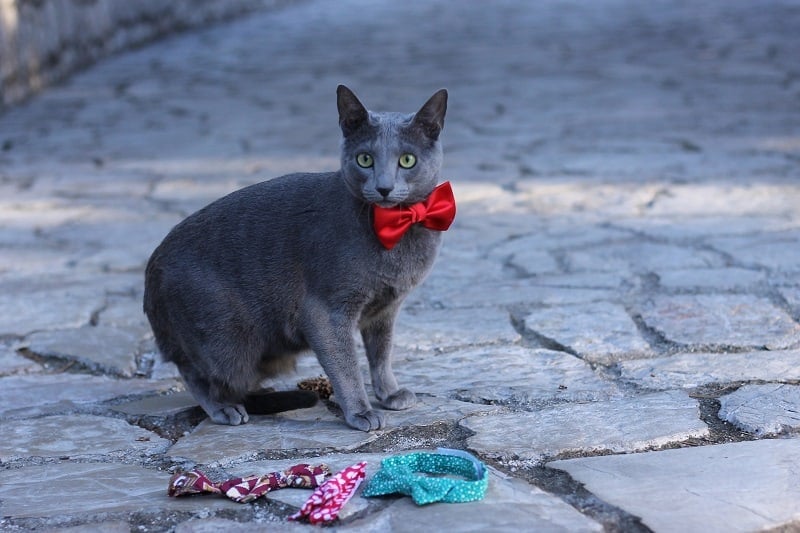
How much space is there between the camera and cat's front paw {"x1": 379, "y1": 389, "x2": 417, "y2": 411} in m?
2.60

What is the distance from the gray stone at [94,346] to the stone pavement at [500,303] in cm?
1

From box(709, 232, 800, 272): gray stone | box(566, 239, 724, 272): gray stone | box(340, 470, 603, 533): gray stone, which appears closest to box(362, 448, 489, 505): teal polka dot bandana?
box(340, 470, 603, 533): gray stone

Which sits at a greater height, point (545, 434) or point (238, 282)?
point (238, 282)

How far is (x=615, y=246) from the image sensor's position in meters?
4.12

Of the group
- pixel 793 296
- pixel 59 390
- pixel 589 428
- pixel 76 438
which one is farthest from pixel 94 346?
pixel 793 296

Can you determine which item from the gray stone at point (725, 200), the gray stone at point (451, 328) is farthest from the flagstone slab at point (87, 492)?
the gray stone at point (725, 200)

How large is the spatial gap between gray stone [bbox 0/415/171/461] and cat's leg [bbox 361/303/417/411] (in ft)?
1.77

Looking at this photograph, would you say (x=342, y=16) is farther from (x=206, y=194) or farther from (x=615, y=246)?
(x=615, y=246)

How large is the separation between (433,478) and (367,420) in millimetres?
439

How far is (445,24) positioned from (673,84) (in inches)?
214

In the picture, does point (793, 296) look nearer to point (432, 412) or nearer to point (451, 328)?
point (451, 328)

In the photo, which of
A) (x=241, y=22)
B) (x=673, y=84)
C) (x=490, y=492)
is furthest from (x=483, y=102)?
(x=241, y=22)

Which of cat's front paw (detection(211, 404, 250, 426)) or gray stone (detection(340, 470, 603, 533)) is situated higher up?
gray stone (detection(340, 470, 603, 533))

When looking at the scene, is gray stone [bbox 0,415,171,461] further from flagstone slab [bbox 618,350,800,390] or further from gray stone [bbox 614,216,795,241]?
gray stone [bbox 614,216,795,241]
